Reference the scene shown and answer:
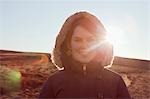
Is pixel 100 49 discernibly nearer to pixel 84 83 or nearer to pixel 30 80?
pixel 84 83

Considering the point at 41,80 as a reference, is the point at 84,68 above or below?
above

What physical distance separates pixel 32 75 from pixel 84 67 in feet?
6.42

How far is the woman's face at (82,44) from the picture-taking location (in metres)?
0.81

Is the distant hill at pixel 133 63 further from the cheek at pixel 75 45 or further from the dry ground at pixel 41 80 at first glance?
the cheek at pixel 75 45

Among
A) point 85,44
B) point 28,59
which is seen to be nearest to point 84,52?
point 85,44

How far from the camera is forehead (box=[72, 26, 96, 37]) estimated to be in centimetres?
82

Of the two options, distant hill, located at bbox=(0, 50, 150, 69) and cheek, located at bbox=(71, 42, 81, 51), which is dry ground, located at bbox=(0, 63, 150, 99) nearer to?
distant hill, located at bbox=(0, 50, 150, 69)

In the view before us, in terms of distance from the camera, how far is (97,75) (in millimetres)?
826

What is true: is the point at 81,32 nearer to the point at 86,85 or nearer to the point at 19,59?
the point at 86,85

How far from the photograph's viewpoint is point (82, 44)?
809mm

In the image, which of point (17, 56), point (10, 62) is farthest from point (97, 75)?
point (10, 62)

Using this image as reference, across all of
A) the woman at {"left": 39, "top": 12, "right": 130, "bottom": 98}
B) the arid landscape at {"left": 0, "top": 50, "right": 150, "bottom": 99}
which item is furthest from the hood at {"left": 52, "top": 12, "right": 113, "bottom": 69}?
the arid landscape at {"left": 0, "top": 50, "right": 150, "bottom": 99}

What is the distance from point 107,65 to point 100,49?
0.06 m

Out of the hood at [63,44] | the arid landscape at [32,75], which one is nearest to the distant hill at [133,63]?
the arid landscape at [32,75]
